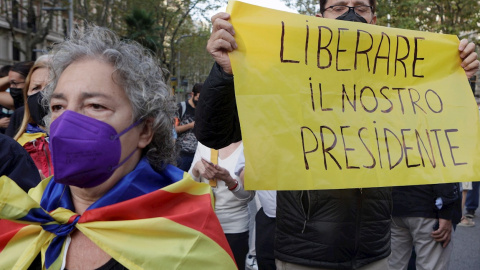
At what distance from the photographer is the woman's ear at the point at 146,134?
1952 mm

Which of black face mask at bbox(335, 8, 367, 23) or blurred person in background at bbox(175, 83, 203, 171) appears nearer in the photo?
black face mask at bbox(335, 8, 367, 23)

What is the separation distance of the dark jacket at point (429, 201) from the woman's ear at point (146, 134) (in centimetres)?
247

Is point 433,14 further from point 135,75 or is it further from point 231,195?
point 135,75

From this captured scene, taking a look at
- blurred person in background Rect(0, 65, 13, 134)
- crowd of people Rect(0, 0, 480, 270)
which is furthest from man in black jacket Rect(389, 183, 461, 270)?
blurred person in background Rect(0, 65, 13, 134)

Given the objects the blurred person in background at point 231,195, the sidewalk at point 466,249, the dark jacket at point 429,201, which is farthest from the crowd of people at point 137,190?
the sidewalk at point 466,249

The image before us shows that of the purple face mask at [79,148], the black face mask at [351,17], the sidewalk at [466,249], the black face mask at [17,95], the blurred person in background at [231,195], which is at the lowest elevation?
the sidewalk at [466,249]

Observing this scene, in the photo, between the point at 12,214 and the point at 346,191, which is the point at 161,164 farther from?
the point at 346,191

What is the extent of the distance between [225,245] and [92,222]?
48cm

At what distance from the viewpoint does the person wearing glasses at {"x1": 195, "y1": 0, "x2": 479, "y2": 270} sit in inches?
87.7

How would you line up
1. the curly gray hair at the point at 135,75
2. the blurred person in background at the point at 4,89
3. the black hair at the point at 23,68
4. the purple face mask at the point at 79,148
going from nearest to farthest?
the purple face mask at the point at 79,148
the curly gray hair at the point at 135,75
the black hair at the point at 23,68
the blurred person in background at the point at 4,89

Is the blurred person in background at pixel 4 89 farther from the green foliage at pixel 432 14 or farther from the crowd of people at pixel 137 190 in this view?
the green foliage at pixel 432 14

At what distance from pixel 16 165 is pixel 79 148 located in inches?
35.4

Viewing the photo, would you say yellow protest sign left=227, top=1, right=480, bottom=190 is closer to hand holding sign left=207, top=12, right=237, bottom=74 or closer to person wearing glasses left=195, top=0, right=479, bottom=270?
hand holding sign left=207, top=12, right=237, bottom=74

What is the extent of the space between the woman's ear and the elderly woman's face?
1.5 inches
